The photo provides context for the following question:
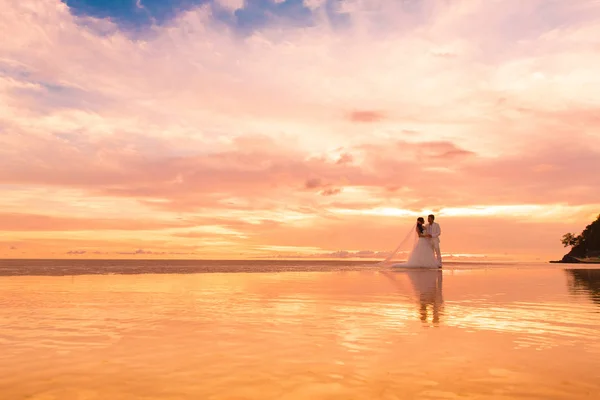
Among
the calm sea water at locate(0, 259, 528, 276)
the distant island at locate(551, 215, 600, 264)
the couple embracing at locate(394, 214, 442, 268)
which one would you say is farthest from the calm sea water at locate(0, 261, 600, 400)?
the distant island at locate(551, 215, 600, 264)

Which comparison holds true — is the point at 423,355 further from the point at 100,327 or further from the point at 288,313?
the point at 100,327

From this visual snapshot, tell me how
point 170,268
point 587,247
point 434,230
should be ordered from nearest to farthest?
point 434,230 < point 170,268 < point 587,247

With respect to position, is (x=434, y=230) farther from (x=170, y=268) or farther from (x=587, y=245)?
(x=587, y=245)

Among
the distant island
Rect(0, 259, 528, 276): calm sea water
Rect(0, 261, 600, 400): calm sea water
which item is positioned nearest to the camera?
Rect(0, 261, 600, 400): calm sea water

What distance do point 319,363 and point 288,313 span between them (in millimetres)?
4761

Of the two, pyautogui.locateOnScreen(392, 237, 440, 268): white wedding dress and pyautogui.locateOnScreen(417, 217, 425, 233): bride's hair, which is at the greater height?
pyautogui.locateOnScreen(417, 217, 425, 233): bride's hair

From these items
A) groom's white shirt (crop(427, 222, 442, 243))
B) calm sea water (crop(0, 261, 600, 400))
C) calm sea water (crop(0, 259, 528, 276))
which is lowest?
calm sea water (crop(0, 261, 600, 400))

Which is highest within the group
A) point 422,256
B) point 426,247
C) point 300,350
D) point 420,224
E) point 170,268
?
point 420,224

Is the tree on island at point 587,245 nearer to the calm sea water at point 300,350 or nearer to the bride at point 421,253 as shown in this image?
the bride at point 421,253

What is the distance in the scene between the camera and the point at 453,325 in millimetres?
8984

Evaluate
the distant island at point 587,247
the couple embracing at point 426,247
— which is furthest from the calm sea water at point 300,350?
the distant island at point 587,247

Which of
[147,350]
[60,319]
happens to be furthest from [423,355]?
[60,319]

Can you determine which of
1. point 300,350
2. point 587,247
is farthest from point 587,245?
point 300,350

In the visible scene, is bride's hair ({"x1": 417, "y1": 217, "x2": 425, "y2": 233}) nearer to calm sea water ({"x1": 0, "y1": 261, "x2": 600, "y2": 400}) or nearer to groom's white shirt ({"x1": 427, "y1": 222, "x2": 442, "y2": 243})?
groom's white shirt ({"x1": 427, "y1": 222, "x2": 442, "y2": 243})
